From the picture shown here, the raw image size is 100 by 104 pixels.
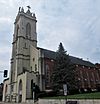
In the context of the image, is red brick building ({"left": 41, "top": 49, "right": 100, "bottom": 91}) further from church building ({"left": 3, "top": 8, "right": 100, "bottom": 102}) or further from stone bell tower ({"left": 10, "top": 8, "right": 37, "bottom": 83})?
stone bell tower ({"left": 10, "top": 8, "right": 37, "bottom": 83})

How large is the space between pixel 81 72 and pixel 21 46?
24.2 meters

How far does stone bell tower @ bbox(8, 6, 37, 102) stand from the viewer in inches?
2007

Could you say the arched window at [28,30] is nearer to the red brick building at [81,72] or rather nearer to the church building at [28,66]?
the church building at [28,66]

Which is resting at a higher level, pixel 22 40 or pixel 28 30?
pixel 28 30

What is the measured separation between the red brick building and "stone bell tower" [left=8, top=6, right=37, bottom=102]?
5682 mm

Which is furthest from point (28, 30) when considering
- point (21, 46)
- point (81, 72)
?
point (81, 72)

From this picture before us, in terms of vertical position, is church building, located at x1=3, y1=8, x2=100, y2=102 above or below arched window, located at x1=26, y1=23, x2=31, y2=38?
below

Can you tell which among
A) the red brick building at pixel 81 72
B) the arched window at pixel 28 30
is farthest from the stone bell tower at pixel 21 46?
the red brick building at pixel 81 72

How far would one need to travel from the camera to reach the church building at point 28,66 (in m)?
46.3

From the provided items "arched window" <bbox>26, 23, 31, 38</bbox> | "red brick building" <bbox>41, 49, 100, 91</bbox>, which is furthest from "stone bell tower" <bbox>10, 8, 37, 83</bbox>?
"red brick building" <bbox>41, 49, 100, 91</bbox>

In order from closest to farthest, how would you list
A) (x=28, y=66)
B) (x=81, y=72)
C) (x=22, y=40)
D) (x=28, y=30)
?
(x=28, y=66) < (x=22, y=40) < (x=28, y=30) < (x=81, y=72)

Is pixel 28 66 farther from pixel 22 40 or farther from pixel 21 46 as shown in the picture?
pixel 22 40

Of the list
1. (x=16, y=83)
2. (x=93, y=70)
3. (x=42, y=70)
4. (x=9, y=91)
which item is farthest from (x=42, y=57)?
(x=93, y=70)

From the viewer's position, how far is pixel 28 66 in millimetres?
54188
